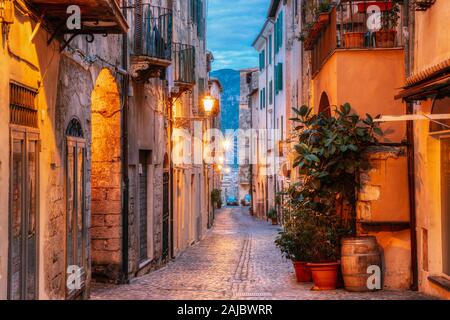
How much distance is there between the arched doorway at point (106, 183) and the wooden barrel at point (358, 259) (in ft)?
15.2

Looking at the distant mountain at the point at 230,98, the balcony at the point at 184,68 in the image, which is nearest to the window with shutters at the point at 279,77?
the balcony at the point at 184,68

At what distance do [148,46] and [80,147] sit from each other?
5.11 metres

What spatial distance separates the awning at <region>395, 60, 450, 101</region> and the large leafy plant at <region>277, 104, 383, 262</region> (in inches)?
58.5

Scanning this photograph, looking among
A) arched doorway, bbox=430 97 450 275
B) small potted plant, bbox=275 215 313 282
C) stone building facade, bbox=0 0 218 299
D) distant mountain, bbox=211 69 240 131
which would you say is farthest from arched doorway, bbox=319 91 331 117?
distant mountain, bbox=211 69 240 131

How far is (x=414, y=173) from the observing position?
36.5 feet

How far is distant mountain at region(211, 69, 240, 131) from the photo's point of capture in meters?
135

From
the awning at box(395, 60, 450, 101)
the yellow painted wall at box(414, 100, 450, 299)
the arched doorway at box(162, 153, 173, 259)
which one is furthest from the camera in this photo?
the arched doorway at box(162, 153, 173, 259)

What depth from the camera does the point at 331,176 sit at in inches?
463

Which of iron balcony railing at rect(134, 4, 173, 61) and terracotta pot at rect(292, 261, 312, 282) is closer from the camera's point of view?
terracotta pot at rect(292, 261, 312, 282)

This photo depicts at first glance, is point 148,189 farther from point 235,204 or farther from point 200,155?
point 235,204

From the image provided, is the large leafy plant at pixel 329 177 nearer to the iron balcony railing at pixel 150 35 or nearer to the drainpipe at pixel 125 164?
the drainpipe at pixel 125 164

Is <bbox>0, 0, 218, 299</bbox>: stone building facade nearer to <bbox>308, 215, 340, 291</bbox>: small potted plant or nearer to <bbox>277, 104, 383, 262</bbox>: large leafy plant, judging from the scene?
<bbox>277, 104, 383, 262</bbox>: large leafy plant

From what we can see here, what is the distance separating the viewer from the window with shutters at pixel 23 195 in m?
6.82

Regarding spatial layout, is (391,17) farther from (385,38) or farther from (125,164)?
(125,164)
